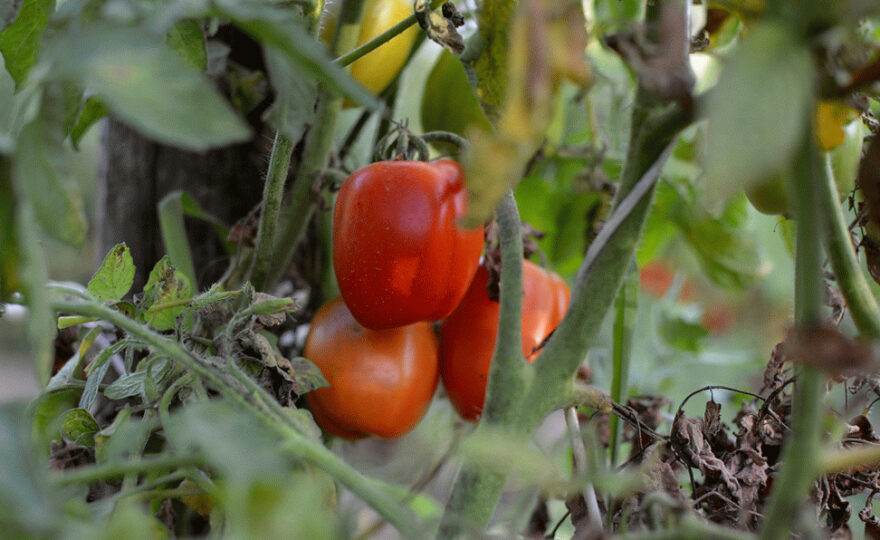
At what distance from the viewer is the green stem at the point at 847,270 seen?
0.28 meters

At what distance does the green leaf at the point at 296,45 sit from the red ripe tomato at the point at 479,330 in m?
0.32

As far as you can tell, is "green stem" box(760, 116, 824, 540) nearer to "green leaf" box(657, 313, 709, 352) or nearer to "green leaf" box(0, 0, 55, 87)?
"green leaf" box(0, 0, 55, 87)

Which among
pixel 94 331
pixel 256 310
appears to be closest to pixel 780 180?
pixel 256 310

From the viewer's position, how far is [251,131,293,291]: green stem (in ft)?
1.19

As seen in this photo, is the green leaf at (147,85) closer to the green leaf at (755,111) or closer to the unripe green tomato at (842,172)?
the green leaf at (755,111)

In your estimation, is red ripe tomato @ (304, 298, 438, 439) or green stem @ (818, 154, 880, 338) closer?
green stem @ (818, 154, 880, 338)

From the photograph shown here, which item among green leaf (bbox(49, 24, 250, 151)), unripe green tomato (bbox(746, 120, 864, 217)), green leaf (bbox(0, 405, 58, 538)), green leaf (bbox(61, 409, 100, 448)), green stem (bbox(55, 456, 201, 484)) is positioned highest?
green leaf (bbox(49, 24, 250, 151))

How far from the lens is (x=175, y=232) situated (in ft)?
1.85

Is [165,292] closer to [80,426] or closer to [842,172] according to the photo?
[80,426]

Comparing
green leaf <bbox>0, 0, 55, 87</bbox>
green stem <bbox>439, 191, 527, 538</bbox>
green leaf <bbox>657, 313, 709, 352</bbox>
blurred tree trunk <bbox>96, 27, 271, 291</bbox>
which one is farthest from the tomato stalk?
green leaf <bbox>657, 313, 709, 352</bbox>

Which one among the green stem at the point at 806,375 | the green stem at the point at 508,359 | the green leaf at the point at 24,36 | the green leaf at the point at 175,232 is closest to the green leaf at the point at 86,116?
the green leaf at the point at 24,36

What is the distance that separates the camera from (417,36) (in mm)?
547

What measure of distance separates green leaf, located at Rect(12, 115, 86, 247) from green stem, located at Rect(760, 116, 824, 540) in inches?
7.7

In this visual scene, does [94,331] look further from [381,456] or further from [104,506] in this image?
[381,456]
